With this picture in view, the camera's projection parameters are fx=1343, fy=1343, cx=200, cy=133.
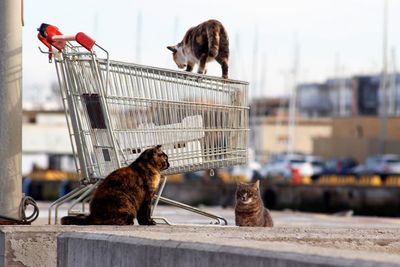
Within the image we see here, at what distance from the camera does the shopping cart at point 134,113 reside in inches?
364

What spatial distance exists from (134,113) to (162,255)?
9.37ft

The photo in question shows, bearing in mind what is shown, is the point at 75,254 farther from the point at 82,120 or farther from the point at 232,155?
the point at 232,155

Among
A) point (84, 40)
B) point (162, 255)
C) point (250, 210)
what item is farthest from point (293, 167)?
point (162, 255)

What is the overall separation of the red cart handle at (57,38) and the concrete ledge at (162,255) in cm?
159

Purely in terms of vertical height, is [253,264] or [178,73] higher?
[178,73]

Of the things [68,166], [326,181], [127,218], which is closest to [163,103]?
[127,218]

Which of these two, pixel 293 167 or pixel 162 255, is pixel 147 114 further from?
pixel 293 167

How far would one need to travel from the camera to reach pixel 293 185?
46219 millimetres

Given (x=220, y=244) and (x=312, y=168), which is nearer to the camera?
(x=220, y=244)

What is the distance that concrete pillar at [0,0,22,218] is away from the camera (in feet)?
29.8

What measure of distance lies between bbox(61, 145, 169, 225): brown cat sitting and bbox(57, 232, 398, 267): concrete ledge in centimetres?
85

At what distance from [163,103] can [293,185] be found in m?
36.9

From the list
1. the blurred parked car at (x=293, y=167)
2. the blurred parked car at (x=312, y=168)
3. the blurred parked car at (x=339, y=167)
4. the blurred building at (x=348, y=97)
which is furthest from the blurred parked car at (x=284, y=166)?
the blurred building at (x=348, y=97)

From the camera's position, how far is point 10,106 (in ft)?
30.1
